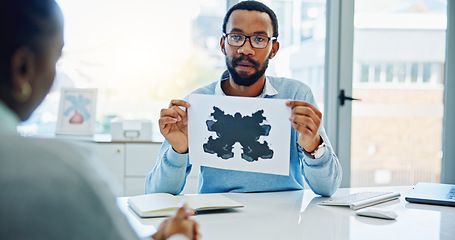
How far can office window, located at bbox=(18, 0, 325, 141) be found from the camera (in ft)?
11.1

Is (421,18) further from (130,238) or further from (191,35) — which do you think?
(130,238)

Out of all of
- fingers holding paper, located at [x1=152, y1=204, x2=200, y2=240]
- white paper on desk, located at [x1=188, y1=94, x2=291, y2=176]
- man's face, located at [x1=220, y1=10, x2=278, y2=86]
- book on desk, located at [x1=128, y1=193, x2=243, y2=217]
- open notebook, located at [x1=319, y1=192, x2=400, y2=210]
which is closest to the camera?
fingers holding paper, located at [x1=152, y1=204, x2=200, y2=240]

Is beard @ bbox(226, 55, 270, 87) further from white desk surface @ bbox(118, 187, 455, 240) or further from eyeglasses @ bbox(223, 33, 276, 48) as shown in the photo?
white desk surface @ bbox(118, 187, 455, 240)

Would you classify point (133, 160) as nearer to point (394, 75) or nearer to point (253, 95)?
point (253, 95)

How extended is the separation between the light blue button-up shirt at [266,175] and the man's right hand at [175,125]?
0.04 metres

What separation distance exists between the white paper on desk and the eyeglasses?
12.4 inches

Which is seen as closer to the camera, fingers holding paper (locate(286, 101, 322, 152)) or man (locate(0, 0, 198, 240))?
man (locate(0, 0, 198, 240))

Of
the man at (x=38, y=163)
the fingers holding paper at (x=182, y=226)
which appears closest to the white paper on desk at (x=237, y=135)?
the fingers holding paper at (x=182, y=226)

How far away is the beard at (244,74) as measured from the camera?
185 centimetres

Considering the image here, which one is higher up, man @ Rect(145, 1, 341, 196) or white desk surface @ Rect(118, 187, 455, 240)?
man @ Rect(145, 1, 341, 196)

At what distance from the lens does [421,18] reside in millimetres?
3549

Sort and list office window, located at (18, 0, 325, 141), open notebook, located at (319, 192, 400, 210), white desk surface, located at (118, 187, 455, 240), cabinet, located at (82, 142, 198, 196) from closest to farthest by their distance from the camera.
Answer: white desk surface, located at (118, 187, 455, 240) < open notebook, located at (319, 192, 400, 210) < cabinet, located at (82, 142, 198, 196) < office window, located at (18, 0, 325, 141)

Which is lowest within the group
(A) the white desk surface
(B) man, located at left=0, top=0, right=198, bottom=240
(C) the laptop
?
(A) the white desk surface

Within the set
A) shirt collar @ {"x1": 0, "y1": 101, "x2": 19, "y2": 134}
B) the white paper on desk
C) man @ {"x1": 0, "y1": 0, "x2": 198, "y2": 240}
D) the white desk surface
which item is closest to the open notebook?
the white desk surface
